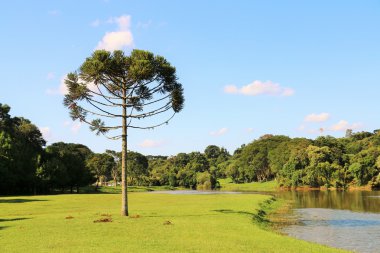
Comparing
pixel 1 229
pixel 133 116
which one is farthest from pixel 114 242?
pixel 133 116

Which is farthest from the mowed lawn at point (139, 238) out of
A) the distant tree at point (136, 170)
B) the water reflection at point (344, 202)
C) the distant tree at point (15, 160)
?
the distant tree at point (136, 170)

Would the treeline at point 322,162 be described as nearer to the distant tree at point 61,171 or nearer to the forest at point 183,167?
the forest at point 183,167

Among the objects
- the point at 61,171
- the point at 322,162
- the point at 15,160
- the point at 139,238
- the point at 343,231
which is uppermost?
the point at 15,160

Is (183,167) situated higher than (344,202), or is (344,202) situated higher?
(183,167)

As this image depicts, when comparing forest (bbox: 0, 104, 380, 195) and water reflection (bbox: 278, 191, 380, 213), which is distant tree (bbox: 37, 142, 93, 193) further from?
water reflection (bbox: 278, 191, 380, 213)

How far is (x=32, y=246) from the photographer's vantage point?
18953 millimetres

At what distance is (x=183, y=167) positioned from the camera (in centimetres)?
19775

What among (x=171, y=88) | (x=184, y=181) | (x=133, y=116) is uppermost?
(x=171, y=88)

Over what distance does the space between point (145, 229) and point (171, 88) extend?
16802mm

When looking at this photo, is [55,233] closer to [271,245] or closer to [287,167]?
[271,245]

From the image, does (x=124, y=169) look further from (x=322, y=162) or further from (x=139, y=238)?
(x=322, y=162)

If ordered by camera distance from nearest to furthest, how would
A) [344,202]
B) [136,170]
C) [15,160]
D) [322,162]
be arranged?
[344,202] < [15,160] < [322,162] < [136,170]

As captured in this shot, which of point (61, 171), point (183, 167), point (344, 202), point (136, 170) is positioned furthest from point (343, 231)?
point (183, 167)

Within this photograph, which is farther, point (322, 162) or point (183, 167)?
point (183, 167)
